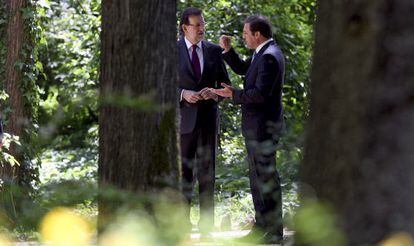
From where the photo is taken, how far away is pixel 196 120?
32.2ft

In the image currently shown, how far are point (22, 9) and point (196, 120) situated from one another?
3079 millimetres

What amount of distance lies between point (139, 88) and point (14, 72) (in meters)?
6.48

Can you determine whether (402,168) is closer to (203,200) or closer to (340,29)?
(340,29)

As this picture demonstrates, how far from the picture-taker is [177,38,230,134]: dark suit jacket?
9812 mm

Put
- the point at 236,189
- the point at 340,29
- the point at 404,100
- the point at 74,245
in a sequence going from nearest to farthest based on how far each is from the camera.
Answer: the point at 74,245 < the point at 404,100 < the point at 340,29 < the point at 236,189

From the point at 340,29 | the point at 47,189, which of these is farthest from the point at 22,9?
the point at 47,189

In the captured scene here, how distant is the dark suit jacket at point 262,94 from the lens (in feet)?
30.1

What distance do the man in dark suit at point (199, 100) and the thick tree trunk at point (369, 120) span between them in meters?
5.32

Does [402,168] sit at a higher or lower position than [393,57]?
lower

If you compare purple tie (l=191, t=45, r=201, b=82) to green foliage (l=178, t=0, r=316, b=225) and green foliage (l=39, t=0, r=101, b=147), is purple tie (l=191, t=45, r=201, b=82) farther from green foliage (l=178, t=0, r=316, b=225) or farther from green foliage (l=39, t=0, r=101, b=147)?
green foliage (l=39, t=0, r=101, b=147)

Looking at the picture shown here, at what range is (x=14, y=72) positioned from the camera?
11930mm

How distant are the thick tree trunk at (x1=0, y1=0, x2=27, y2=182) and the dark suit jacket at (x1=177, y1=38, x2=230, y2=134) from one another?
8.37ft

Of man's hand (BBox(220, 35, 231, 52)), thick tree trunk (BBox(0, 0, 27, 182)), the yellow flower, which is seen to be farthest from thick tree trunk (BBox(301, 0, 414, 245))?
thick tree trunk (BBox(0, 0, 27, 182))

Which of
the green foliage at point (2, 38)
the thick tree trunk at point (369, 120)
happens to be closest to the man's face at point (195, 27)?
the green foliage at point (2, 38)
